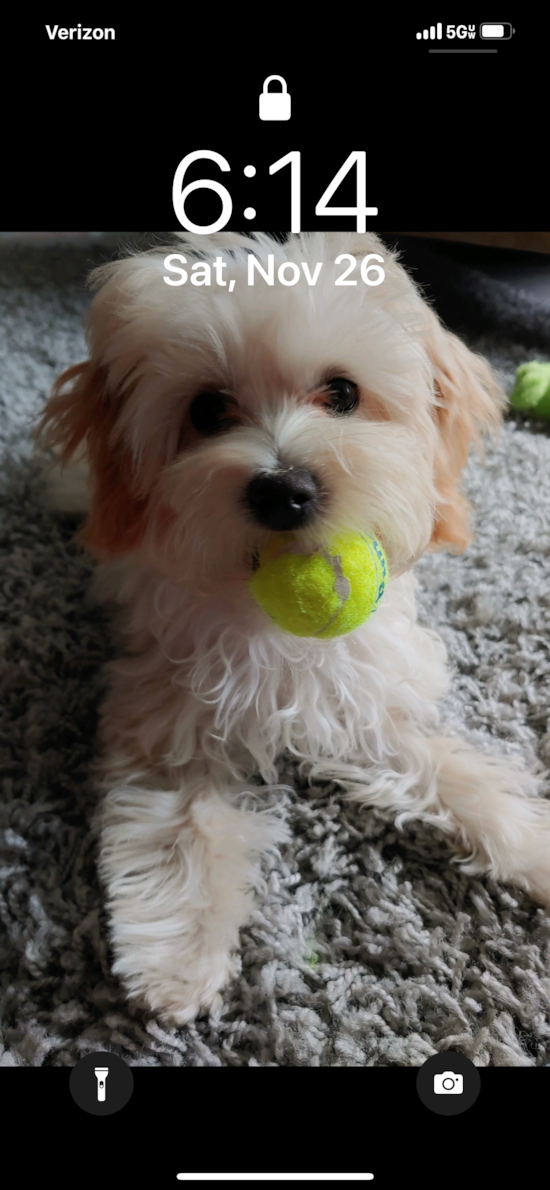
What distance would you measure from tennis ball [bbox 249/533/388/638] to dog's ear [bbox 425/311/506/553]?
243mm

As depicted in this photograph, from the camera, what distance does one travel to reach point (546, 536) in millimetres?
1453

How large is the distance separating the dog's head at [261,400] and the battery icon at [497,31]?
0.23 metres

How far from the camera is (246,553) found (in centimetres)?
86

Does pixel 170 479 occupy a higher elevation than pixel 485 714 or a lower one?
higher

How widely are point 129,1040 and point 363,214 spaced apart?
90cm

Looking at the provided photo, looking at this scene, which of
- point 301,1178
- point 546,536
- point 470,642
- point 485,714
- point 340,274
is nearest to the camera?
point 301,1178

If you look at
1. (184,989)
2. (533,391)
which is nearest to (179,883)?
(184,989)

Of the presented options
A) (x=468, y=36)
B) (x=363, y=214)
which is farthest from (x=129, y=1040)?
(x=468, y=36)

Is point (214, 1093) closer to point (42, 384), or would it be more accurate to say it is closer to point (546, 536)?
point (546, 536)

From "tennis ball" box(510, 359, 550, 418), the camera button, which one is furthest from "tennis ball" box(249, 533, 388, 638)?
"tennis ball" box(510, 359, 550, 418)

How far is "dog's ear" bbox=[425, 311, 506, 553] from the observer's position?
3.35 ft

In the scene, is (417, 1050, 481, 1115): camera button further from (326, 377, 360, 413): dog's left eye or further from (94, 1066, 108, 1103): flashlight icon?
(326, 377, 360, 413): dog's left eye

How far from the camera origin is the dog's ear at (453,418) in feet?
3.35

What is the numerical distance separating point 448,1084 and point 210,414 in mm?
682
